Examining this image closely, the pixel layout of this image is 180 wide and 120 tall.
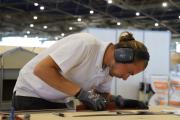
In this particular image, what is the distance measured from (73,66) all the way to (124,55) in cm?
27

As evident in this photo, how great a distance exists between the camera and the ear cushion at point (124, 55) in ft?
6.21

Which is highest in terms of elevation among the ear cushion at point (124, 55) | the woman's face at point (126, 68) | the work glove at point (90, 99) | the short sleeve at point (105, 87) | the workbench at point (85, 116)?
the ear cushion at point (124, 55)

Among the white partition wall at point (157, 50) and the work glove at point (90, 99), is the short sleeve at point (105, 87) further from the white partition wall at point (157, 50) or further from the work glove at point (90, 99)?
the white partition wall at point (157, 50)

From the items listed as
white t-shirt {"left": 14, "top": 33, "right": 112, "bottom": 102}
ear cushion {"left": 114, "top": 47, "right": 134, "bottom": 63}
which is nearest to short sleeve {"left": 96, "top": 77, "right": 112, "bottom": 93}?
white t-shirt {"left": 14, "top": 33, "right": 112, "bottom": 102}

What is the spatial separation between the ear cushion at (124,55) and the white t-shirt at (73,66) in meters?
0.12

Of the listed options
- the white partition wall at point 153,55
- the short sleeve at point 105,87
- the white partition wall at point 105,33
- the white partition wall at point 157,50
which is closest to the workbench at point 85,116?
the short sleeve at point 105,87

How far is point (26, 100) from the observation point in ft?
6.88

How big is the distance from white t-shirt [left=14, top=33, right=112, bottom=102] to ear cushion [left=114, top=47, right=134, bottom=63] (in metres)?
0.12

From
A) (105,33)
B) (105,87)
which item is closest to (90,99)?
(105,87)

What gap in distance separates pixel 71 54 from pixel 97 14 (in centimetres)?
1284

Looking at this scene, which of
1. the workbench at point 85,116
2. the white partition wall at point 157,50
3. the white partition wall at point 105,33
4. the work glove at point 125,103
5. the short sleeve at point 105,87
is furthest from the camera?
the white partition wall at point 157,50

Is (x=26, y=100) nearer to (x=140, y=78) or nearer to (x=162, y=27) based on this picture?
(x=140, y=78)

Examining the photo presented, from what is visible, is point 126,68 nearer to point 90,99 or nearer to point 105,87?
point 90,99

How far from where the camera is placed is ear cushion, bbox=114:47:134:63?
189 centimetres
